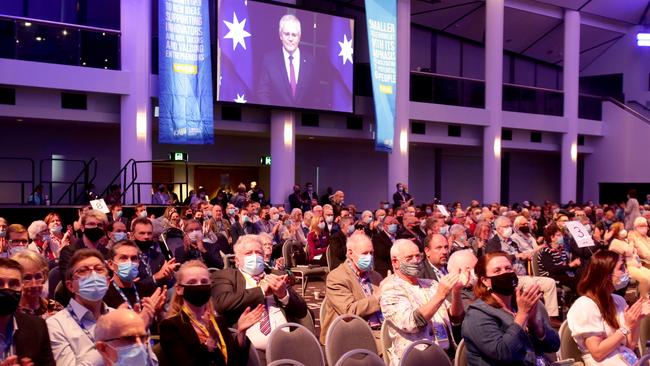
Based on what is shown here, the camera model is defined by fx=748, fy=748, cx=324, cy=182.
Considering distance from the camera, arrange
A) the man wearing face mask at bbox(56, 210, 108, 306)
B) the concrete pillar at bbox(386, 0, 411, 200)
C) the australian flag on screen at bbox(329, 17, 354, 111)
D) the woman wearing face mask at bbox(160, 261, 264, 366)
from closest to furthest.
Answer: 1. the woman wearing face mask at bbox(160, 261, 264, 366)
2. the man wearing face mask at bbox(56, 210, 108, 306)
3. the australian flag on screen at bbox(329, 17, 354, 111)
4. the concrete pillar at bbox(386, 0, 411, 200)

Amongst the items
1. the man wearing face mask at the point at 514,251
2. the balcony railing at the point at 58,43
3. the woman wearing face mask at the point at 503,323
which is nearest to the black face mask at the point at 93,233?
the woman wearing face mask at the point at 503,323

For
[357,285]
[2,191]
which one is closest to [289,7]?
[2,191]

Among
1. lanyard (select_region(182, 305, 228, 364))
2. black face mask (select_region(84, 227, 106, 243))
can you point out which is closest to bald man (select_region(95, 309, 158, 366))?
lanyard (select_region(182, 305, 228, 364))

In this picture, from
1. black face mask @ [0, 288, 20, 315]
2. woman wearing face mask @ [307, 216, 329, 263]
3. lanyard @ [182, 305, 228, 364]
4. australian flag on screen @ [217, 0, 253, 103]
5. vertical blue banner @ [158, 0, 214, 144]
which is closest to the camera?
black face mask @ [0, 288, 20, 315]

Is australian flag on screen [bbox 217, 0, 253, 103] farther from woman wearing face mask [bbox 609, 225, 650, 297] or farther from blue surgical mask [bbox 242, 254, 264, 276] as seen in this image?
blue surgical mask [bbox 242, 254, 264, 276]

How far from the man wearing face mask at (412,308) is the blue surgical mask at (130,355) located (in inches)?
78.3

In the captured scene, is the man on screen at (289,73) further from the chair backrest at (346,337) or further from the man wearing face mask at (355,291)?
the chair backrest at (346,337)

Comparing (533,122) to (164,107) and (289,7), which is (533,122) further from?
(164,107)

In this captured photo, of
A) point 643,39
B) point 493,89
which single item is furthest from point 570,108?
point 493,89

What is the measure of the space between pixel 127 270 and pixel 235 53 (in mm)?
14401

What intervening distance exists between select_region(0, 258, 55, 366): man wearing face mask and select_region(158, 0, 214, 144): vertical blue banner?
14.0 meters

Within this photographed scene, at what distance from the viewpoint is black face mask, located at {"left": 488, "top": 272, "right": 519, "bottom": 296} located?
4328mm

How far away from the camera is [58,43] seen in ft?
55.8

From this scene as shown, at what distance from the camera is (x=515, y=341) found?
4.03 meters
